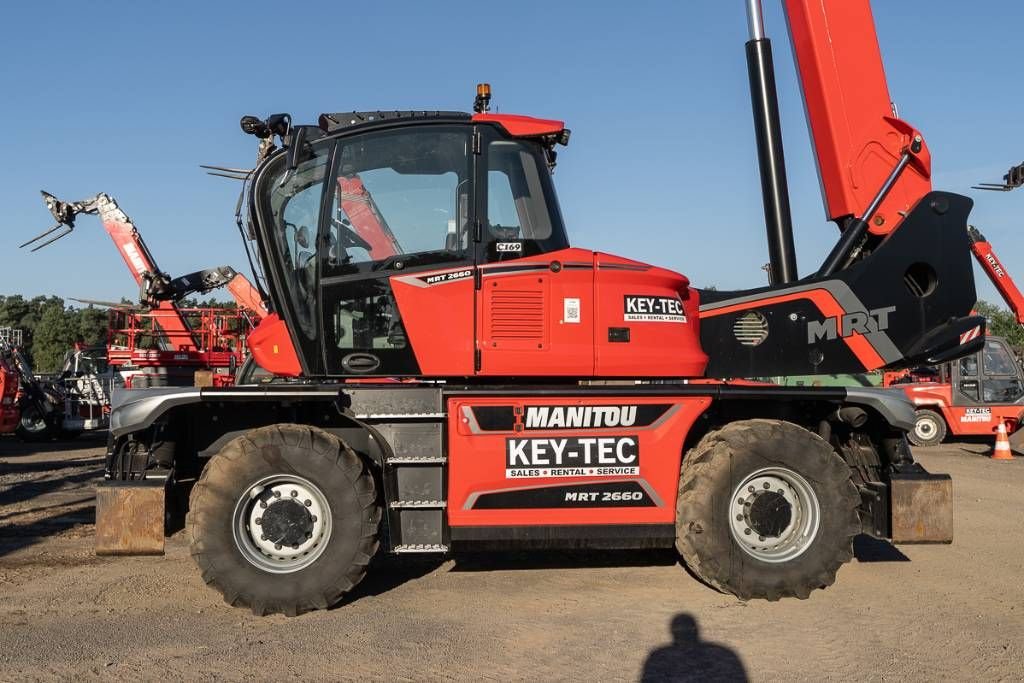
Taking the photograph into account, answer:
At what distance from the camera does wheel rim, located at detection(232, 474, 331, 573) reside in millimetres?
6078

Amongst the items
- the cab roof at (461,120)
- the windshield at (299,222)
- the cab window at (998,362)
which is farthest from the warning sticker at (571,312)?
the cab window at (998,362)

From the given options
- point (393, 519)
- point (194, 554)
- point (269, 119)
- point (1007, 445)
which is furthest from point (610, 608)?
point (1007, 445)

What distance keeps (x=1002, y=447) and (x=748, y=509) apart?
1317 centimetres

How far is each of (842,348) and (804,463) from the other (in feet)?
3.49

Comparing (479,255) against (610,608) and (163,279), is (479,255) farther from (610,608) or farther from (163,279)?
(163,279)

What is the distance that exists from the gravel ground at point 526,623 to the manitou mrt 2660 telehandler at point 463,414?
42cm

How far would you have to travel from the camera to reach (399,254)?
635 centimetres

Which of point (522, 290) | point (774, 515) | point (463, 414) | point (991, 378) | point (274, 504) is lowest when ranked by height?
point (774, 515)

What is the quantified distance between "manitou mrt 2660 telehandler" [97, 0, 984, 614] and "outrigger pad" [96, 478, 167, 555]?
1cm

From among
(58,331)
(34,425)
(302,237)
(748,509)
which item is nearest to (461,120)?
(302,237)

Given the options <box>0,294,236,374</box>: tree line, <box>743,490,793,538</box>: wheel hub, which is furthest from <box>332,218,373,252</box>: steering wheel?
<box>0,294,236,374</box>: tree line

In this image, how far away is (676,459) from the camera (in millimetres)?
6430

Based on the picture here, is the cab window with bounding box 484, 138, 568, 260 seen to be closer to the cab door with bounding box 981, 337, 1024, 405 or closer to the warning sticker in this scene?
the warning sticker

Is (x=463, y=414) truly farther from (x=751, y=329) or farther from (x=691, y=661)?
(x=751, y=329)
